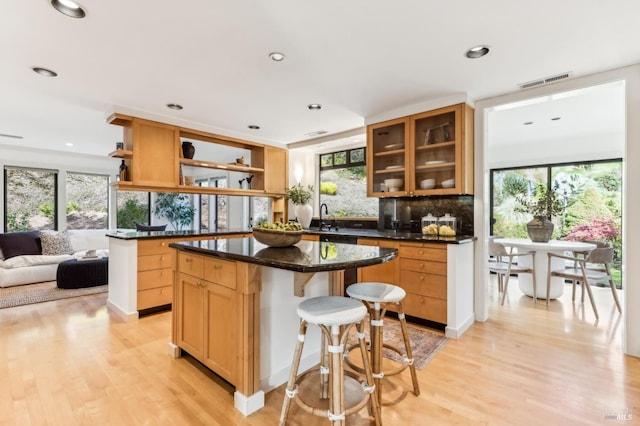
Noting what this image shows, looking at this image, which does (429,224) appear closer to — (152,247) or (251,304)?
(251,304)

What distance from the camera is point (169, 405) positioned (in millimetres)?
1796

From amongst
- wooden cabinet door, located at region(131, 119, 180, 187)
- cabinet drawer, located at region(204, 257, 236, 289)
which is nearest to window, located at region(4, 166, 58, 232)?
wooden cabinet door, located at region(131, 119, 180, 187)

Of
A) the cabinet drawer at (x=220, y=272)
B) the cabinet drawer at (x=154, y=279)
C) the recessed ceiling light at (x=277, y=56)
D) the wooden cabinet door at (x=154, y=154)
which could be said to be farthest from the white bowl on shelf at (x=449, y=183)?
the wooden cabinet door at (x=154, y=154)

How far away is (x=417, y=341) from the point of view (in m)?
2.74

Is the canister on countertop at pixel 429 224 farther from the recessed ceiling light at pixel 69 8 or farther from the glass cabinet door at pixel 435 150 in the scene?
the recessed ceiling light at pixel 69 8

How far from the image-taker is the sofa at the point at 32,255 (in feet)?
15.0

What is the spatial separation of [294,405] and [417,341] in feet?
4.53

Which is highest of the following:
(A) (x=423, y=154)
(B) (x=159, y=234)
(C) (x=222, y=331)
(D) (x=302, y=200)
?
(A) (x=423, y=154)

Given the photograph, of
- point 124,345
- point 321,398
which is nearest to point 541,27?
point 321,398

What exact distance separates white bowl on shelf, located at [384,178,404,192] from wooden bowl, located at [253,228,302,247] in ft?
6.93

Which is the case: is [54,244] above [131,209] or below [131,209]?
below

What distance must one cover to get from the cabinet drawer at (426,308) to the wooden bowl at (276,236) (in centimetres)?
172

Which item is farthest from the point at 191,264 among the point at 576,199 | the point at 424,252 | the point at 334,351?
the point at 576,199

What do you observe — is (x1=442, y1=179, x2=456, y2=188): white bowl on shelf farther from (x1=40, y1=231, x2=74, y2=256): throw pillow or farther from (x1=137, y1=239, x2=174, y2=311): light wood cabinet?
(x1=40, y1=231, x2=74, y2=256): throw pillow
